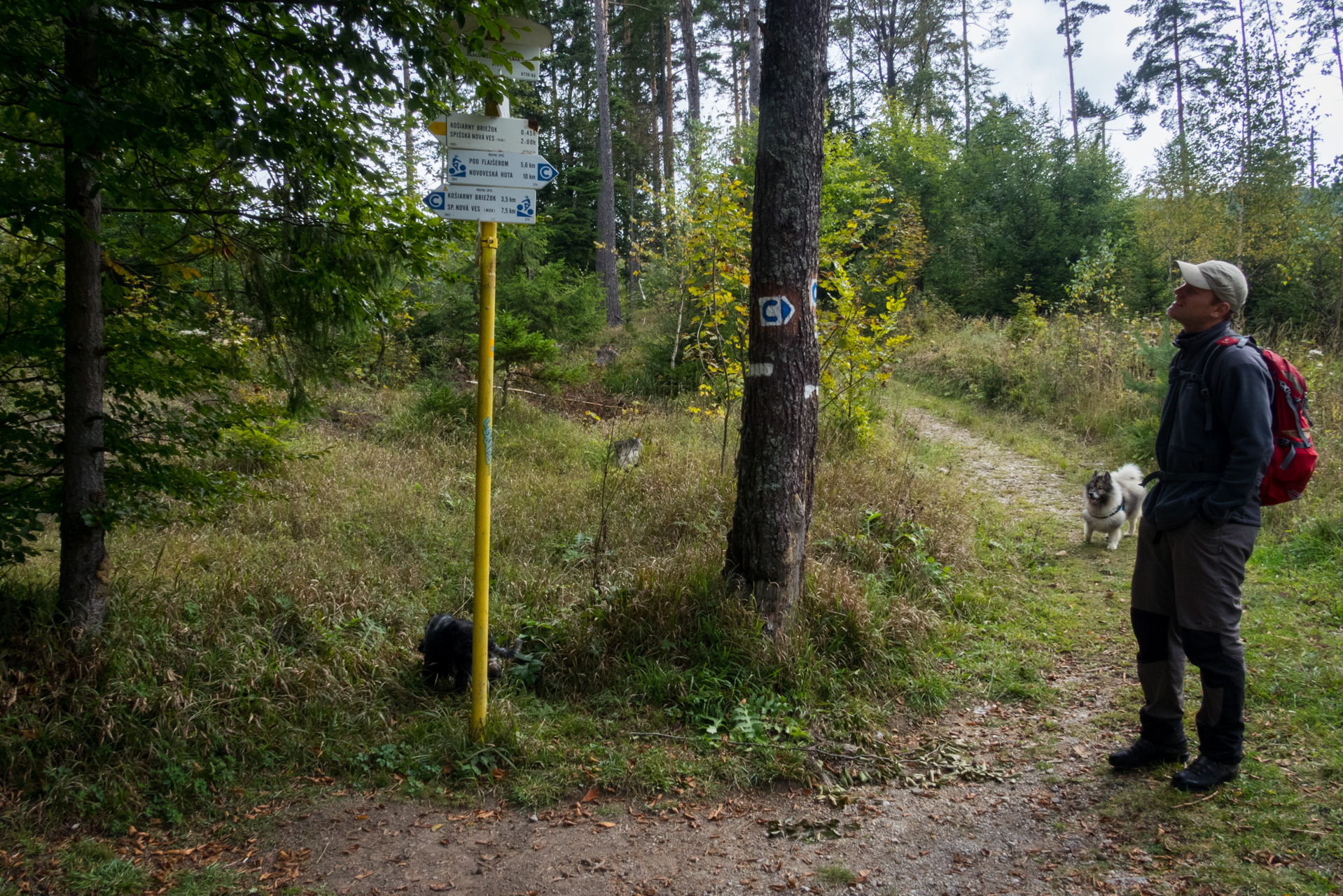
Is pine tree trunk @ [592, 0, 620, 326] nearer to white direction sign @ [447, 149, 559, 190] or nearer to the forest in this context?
the forest

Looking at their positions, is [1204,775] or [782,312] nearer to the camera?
[1204,775]

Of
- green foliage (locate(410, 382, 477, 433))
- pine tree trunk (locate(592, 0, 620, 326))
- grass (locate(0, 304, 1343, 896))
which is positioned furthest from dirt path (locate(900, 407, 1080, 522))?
pine tree trunk (locate(592, 0, 620, 326))

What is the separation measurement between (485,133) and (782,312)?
1.92 metres

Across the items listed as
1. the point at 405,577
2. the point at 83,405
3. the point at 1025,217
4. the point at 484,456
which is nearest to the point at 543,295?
the point at 405,577

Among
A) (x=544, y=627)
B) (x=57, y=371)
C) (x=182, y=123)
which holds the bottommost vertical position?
(x=544, y=627)

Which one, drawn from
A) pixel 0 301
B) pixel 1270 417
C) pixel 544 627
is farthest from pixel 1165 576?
pixel 0 301

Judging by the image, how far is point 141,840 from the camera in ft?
10.1

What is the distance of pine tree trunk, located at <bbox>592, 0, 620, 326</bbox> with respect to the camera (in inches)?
766

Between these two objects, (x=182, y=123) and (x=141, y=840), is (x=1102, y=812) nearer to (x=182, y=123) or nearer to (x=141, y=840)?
(x=141, y=840)

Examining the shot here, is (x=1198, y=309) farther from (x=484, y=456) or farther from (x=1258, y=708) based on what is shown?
(x=484, y=456)

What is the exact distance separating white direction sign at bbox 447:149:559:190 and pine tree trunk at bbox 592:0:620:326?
1632cm

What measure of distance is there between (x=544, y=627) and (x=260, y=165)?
9.93 ft

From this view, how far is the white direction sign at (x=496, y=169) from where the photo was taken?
11.3 ft

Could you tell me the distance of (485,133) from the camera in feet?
11.4
